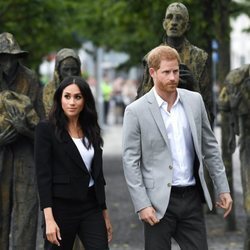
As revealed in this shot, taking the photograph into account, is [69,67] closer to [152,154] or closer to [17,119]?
[17,119]

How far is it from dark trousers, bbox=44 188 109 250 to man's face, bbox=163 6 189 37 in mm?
2689

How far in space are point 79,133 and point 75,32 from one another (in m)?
19.3

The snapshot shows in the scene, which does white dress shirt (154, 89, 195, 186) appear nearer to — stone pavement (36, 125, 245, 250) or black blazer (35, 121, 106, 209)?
black blazer (35, 121, 106, 209)

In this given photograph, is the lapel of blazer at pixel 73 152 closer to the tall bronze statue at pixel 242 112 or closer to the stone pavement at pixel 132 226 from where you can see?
the tall bronze statue at pixel 242 112

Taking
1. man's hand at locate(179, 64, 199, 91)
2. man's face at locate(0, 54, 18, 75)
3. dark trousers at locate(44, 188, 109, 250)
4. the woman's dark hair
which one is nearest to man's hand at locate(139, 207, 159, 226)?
dark trousers at locate(44, 188, 109, 250)

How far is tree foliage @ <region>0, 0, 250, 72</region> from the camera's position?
15734 mm

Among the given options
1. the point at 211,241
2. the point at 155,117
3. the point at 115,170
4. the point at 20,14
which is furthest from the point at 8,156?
the point at 115,170

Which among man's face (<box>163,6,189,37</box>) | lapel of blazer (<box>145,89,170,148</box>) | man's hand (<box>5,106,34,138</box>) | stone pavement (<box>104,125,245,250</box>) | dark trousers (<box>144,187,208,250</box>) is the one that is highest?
man's face (<box>163,6,189,37</box>)

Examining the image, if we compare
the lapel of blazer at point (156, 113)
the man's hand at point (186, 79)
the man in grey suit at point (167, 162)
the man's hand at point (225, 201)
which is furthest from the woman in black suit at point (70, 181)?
the man's hand at point (186, 79)

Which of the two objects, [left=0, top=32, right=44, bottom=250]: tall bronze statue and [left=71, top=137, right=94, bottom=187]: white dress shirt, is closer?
[left=71, top=137, right=94, bottom=187]: white dress shirt

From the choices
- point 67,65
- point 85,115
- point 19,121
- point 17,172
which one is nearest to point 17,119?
point 19,121

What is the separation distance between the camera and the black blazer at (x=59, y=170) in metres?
7.40

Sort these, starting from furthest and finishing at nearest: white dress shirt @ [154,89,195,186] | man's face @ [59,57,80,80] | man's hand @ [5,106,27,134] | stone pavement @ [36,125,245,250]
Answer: stone pavement @ [36,125,245,250]
man's face @ [59,57,80,80]
man's hand @ [5,106,27,134]
white dress shirt @ [154,89,195,186]

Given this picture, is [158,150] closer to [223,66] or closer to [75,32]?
[223,66]
